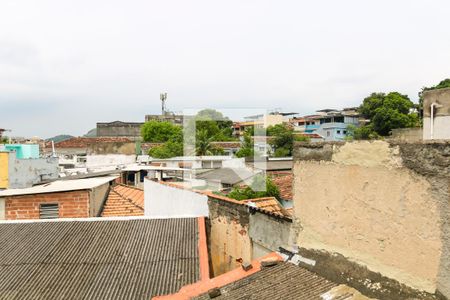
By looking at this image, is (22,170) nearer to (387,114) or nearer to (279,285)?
(279,285)

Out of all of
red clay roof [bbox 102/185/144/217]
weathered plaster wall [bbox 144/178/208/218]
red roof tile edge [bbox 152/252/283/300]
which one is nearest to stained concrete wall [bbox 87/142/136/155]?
red clay roof [bbox 102/185/144/217]

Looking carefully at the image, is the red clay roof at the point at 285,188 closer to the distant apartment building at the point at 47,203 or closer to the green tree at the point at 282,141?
the distant apartment building at the point at 47,203

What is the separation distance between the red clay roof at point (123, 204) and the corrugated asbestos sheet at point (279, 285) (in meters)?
8.67

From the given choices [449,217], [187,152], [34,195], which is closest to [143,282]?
[449,217]

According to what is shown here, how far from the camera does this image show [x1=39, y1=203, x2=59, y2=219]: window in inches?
439

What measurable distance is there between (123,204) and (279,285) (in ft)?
33.0

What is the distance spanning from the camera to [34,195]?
11.1 m

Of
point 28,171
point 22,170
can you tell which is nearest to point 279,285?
point 22,170

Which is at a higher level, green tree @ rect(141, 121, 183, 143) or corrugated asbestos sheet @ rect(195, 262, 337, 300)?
green tree @ rect(141, 121, 183, 143)

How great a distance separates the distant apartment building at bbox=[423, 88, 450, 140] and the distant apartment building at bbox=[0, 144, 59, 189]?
16.4 metres

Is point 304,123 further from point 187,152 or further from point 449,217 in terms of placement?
point 449,217

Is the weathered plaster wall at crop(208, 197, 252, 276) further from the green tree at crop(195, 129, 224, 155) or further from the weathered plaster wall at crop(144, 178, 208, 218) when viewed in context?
the green tree at crop(195, 129, 224, 155)

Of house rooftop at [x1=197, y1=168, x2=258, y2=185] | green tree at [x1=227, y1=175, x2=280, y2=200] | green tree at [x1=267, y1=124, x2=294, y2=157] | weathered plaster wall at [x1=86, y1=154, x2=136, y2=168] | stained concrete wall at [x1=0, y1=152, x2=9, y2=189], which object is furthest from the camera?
green tree at [x1=267, y1=124, x2=294, y2=157]

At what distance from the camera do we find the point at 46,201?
11.1m
